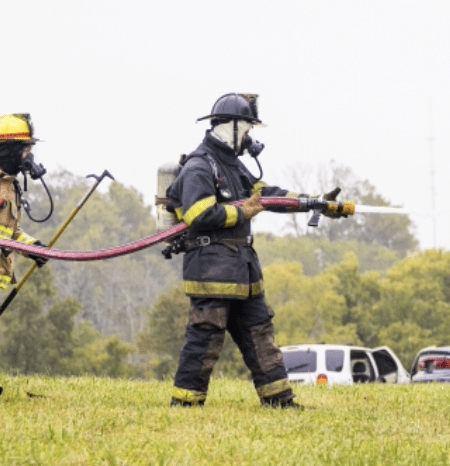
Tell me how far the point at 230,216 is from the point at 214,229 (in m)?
0.21

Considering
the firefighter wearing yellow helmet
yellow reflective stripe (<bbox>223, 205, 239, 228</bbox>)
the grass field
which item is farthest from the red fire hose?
the grass field

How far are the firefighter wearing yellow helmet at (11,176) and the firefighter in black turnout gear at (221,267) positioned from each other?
1.09m

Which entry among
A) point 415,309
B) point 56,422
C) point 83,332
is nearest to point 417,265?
point 415,309

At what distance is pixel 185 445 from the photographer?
499cm

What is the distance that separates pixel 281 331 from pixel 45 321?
10424 millimetres

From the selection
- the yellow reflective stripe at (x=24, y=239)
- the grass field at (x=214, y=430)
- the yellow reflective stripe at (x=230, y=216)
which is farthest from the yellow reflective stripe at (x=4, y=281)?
the yellow reflective stripe at (x=230, y=216)

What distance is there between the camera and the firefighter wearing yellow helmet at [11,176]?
6.96 m

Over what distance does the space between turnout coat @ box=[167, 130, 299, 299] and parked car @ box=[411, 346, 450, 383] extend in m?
10.2

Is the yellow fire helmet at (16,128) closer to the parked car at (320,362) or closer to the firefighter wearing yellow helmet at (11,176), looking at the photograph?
the firefighter wearing yellow helmet at (11,176)

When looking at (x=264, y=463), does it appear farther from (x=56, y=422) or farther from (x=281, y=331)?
(x=281, y=331)

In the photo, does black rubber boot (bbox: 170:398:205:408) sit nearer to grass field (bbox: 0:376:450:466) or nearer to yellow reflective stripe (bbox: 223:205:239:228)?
grass field (bbox: 0:376:450:466)

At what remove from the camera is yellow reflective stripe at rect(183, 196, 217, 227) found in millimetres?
6633

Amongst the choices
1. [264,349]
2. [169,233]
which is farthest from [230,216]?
[264,349]

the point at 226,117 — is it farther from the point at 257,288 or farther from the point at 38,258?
the point at 38,258
